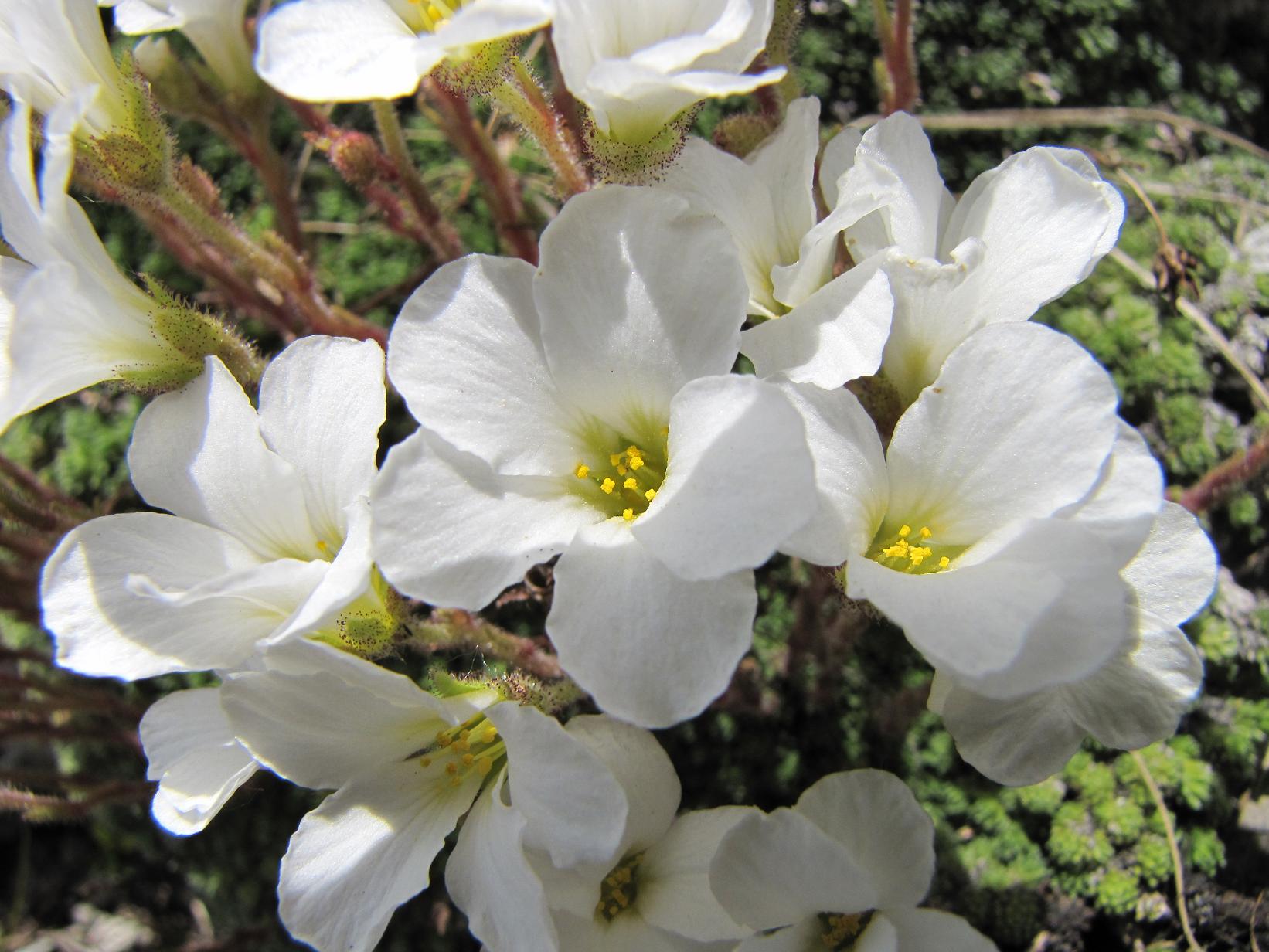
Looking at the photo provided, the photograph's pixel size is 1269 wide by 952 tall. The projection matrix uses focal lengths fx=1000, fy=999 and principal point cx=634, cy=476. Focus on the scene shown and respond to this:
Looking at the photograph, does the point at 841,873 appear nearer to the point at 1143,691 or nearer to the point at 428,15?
the point at 1143,691

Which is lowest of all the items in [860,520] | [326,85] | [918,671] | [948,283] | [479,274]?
[918,671]

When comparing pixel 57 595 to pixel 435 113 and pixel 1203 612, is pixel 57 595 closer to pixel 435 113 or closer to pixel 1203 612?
pixel 435 113

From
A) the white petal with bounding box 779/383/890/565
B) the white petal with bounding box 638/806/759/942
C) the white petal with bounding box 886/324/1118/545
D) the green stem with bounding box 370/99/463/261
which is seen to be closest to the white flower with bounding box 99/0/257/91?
the green stem with bounding box 370/99/463/261

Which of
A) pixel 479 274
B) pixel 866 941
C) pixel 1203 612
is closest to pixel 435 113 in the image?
pixel 479 274

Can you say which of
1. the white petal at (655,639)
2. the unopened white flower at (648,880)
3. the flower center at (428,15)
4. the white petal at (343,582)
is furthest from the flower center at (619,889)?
the flower center at (428,15)

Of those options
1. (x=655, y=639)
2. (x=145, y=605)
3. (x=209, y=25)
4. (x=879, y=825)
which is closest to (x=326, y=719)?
(x=145, y=605)

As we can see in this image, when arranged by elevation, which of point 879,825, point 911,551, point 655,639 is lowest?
point 879,825
